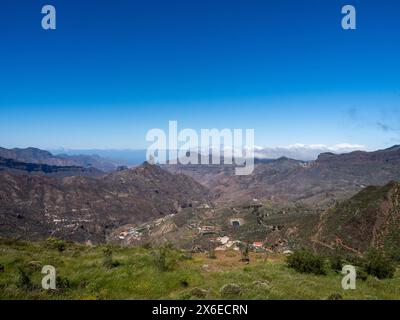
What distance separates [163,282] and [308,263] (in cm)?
954

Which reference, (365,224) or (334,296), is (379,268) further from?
(365,224)

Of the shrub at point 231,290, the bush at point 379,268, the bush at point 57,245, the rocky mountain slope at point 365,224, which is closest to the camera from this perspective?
the shrub at point 231,290

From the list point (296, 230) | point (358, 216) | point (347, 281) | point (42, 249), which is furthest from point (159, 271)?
point (296, 230)

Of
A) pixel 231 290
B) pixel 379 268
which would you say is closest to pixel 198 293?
pixel 231 290

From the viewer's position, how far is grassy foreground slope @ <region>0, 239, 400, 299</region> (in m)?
16.9

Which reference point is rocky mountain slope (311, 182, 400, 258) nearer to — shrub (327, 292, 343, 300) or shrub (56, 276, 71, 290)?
shrub (327, 292, 343, 300)

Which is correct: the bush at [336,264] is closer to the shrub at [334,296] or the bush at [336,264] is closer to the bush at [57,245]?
the shrub at [334,296]

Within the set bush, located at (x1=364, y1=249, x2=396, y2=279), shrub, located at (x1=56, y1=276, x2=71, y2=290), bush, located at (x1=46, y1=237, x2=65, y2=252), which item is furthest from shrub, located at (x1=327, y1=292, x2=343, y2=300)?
bush, located at (x1=46, y1=237, x2=65, y2=252)

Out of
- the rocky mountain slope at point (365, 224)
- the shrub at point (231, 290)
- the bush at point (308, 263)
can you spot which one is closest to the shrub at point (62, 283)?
the shrub at point (231, 290)

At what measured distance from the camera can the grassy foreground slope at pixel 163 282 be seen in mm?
16891

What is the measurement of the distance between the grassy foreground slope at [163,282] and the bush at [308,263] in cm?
61
